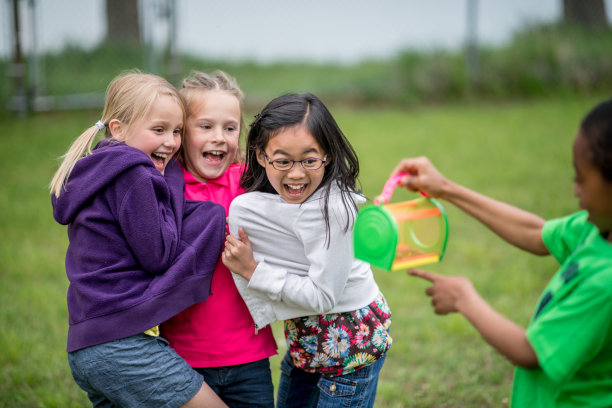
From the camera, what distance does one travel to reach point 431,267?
16.9 feet

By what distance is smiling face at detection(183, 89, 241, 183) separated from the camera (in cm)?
246

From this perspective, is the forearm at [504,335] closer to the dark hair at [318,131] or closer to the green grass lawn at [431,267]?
the dark hair at [318,131]

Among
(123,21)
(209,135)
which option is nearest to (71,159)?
(209,135)

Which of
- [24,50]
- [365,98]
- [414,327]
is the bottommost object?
[414,327]

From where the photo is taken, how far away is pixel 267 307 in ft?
7.32

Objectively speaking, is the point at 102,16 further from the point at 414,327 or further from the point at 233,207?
the point at 233,207

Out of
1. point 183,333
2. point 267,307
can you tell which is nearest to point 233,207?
point 267,307

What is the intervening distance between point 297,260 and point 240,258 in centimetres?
22

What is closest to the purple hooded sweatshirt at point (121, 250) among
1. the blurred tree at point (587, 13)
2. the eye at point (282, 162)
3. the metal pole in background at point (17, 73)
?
the eye at point (282, 162)

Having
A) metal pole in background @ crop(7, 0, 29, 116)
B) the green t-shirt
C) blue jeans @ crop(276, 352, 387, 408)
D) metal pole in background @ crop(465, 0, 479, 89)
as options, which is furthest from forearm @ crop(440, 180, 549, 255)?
metal pole in background @ crop(465, 0, 479, 89)

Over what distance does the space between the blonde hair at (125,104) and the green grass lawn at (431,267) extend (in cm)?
166

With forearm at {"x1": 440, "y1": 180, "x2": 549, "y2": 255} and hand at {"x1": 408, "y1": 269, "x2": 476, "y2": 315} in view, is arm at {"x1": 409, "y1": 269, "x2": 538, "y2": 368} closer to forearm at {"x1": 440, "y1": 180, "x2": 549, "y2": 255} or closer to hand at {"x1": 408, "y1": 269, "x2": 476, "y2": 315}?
hand at {"x1": 408, "y1": 269, "x2": 476, "y2": 315}

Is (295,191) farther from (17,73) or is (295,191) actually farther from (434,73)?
(434,73)

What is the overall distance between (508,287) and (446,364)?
118 centimetres
